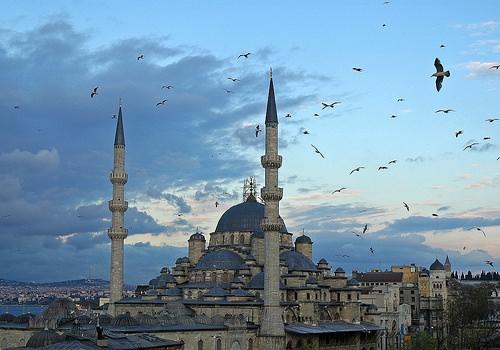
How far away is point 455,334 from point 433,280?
25582 millimetres

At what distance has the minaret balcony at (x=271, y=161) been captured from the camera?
48.1 m

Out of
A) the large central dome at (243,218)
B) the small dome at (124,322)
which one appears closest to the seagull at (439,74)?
the small dome at (124,322)

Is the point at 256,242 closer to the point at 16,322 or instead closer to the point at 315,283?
the point at 315,283

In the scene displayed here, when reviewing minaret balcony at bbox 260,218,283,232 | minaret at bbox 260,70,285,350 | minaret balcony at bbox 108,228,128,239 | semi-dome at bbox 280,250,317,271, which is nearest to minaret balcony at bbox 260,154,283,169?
minaret at bbox 260,70,285,350

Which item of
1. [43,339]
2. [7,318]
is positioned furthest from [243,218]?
[43,339]

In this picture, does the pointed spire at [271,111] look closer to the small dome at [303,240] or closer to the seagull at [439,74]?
the small dome at [303,240]

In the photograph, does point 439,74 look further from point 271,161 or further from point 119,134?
point 119,134

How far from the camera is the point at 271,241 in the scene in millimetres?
46594

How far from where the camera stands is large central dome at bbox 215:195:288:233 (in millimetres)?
62156

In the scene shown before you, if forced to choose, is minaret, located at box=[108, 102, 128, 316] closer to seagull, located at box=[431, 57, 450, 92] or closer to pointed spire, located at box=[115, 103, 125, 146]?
pointed spire, located at box=[115, 103, 125, 146]

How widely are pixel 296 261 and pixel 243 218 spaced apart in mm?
7290

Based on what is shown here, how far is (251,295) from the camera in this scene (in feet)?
171

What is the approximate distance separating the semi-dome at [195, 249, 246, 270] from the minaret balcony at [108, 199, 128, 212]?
8.31m

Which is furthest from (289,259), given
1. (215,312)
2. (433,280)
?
(433,280)
